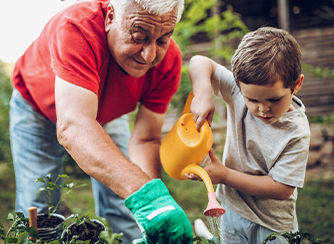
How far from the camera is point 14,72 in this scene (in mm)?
1841

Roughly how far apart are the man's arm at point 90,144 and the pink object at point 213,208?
Answer: 21 cm

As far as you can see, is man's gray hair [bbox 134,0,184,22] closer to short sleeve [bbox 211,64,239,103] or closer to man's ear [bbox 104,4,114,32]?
man's ear [bbox 104,4,114,32]

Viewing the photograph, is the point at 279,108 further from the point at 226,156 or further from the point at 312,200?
the point at 312,200

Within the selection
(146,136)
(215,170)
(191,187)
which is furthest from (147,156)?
(191,187)

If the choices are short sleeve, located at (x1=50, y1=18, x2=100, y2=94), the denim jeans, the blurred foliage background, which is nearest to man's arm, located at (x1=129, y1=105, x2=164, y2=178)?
the denim jeans

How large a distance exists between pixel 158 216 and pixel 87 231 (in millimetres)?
329

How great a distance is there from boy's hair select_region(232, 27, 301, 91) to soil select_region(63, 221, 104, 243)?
0.77 m

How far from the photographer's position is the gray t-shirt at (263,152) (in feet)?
A: 4.33

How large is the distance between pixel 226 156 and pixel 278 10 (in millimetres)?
4414

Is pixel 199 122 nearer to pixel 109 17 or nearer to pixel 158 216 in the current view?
pixel 158 216

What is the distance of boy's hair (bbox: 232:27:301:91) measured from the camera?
1.20 m

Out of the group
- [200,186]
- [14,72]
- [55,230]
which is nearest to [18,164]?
[14,72]

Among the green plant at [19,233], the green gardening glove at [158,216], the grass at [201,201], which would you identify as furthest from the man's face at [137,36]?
the grass at [201,201]

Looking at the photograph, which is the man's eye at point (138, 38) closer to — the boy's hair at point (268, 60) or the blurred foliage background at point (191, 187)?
the boy's hair at point (268, 60)
